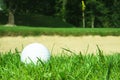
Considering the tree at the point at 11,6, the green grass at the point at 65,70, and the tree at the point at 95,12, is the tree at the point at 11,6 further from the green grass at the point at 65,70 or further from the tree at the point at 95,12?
the green grass at the point at 65,70

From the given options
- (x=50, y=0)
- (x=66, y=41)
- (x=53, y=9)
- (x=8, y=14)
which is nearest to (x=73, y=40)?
(x=66, y=41)

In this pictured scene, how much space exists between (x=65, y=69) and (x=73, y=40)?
538 inches

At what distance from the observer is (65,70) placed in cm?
430

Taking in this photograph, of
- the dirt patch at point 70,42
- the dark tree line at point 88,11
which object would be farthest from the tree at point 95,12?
the dirt patch at point 70,42

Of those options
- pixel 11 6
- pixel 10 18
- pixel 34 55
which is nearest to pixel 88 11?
pixel 11 6

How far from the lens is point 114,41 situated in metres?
18.9

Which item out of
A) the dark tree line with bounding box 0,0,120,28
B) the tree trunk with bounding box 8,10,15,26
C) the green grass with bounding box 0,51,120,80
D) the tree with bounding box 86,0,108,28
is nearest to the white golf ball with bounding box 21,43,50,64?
Answer: the green grass with bounding box 0,51,120,80

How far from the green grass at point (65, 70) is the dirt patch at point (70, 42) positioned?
33.2 feet

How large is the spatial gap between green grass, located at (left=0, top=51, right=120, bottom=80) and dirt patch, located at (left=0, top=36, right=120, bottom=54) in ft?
33.2

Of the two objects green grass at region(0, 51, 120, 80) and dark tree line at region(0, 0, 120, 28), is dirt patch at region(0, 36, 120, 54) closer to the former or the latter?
green grass at region(0, 51, 120, 80)

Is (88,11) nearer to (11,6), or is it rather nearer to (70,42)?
(11,6)

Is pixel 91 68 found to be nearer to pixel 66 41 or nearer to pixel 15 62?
pixel 15 62

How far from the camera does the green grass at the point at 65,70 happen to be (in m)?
4.03

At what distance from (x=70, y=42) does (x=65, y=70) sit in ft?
43.2
